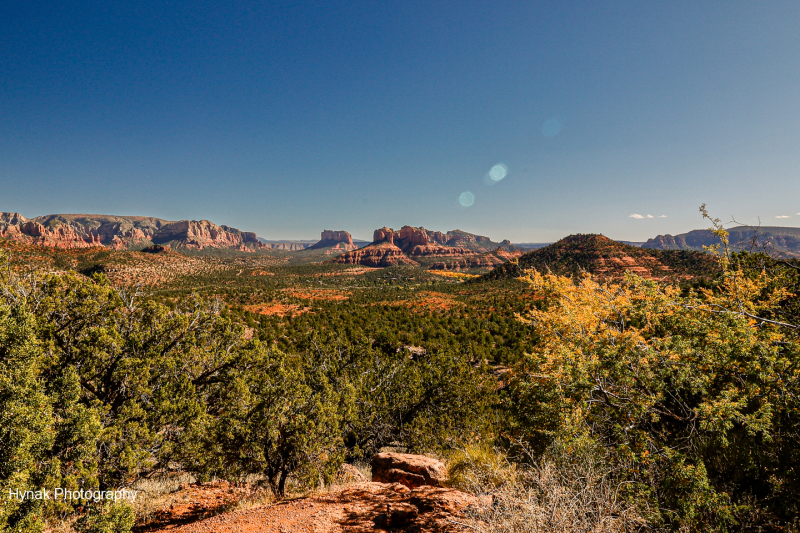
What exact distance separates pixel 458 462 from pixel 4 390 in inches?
364

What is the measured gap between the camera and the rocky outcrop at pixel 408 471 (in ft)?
25.2

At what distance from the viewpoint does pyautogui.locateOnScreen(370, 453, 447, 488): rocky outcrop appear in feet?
25.2

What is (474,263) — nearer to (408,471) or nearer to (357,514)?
(408,471)

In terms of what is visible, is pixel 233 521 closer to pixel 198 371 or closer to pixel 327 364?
pixel 198 371

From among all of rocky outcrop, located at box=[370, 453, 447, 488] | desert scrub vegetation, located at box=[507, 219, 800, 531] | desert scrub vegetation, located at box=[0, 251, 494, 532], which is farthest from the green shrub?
desert scrub vegetation, located at box=[507, 219, 800, 531]

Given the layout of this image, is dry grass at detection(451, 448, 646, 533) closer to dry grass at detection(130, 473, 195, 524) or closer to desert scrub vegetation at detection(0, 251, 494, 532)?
desert scrub vegetation at detection(0, 251, 494, 532)

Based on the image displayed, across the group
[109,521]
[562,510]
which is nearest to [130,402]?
[109,521]

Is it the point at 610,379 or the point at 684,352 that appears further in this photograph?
the point at 610,379

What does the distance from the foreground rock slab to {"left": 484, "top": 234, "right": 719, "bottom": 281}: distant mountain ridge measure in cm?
4700

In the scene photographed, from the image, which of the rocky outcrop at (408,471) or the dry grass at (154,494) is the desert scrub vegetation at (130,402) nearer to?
the dry grass at (154,494)

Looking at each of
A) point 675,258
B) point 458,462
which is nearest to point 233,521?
point 458,462

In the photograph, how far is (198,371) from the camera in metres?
8.88

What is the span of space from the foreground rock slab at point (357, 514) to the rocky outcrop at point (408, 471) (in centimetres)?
71

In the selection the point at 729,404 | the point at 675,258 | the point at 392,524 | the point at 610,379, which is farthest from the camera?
the point at 675,258
